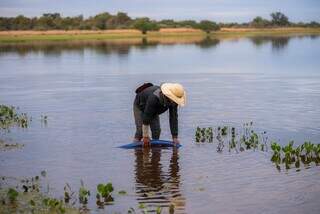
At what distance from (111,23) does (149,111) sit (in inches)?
4973

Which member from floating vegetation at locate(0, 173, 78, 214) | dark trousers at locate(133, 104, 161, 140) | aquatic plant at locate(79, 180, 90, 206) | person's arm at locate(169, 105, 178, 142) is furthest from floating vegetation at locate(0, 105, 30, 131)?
aquatic plant at locate(79, 180, 90, 206)

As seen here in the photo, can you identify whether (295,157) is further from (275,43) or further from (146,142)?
(275,43)

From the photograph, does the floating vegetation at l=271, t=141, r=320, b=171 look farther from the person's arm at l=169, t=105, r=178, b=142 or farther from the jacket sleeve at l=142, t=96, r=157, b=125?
the jacket sleeve at l=142, t=96, r=157, b=125

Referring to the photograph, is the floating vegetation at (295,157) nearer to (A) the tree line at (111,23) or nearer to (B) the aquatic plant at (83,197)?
(B) the aquatic plant at (83,197)

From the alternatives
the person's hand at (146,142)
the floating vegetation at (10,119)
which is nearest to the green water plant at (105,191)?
the person's hand at (146,142)

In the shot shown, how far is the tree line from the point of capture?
121438 mm

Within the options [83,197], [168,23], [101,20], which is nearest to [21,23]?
[101,20]

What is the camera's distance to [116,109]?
18594mm

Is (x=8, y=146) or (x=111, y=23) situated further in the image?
(x=111, y=23)

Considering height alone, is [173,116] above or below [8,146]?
above

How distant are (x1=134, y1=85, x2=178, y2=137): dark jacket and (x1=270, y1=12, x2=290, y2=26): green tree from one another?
14037 centimetres

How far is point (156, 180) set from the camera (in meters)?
10.1

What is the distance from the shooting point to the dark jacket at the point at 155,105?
1112 centimetres

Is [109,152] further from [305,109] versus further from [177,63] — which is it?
[177,63]
